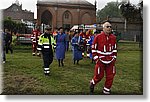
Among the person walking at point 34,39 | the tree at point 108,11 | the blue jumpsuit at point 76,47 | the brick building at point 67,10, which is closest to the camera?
the tree at point 108,11

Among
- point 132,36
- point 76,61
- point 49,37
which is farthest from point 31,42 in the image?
point 132,36

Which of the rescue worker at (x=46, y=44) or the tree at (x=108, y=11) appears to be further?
the rescue worker at (x=46, y=44)

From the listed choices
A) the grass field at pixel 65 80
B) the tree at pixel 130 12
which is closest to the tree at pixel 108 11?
the tree at pixel 130 12

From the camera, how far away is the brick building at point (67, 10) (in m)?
6.12

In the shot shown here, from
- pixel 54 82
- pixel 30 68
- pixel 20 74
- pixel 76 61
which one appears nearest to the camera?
pixel 54 82

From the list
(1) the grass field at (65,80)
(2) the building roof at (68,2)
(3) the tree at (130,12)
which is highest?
(2) the building roof at (68,2)

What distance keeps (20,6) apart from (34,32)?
11.1 feet

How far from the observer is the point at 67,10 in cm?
686

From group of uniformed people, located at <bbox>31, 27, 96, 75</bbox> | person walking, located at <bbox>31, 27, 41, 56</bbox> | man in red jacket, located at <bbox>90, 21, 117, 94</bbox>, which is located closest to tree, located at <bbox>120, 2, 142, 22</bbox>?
man in red jacket, located at <bbox>90, 21, 117, 94</bbox>

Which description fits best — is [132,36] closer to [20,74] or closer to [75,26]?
[75,26]

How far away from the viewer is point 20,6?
235 inches

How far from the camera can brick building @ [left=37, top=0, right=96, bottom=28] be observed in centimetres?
612

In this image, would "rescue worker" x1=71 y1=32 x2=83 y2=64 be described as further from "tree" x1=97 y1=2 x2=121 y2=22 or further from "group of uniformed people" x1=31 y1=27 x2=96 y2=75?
"tree" x1=97 y1=2 x2=121 y2=22

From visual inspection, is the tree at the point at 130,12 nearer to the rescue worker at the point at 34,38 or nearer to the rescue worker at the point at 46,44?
the rescue worker at the point at 46,44
